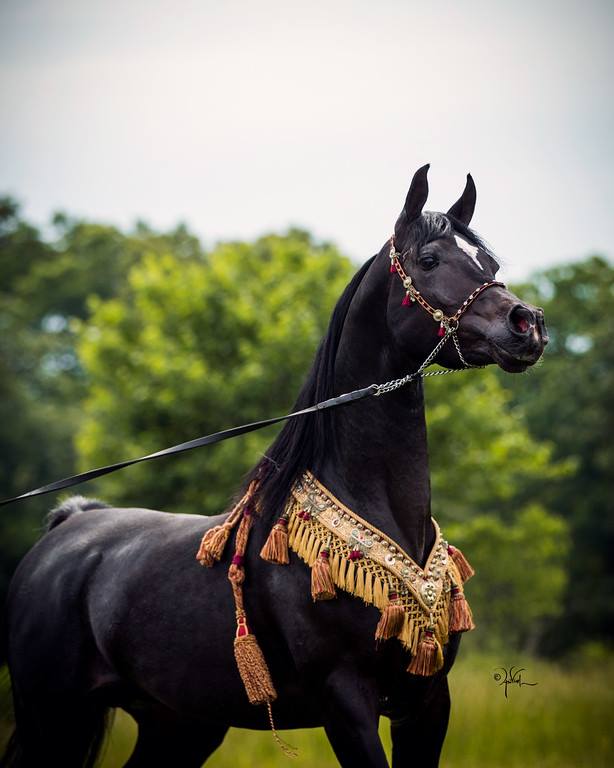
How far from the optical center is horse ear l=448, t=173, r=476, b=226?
405 cm

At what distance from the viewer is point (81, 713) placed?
4.85 metres

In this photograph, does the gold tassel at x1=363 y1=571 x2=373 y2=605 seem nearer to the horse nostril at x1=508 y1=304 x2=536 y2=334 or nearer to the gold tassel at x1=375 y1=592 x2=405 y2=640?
the gold tassel at x1=375 y1=592 x2=405 y2=640

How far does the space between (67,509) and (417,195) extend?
3090 mm

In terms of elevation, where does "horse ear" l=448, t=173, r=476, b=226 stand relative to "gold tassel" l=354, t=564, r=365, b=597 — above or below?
above

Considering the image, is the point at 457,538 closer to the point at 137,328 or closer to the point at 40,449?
the point at 137,328

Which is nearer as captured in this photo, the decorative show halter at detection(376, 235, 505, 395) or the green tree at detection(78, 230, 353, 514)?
the decorative show halter at detection(376, 235, 505, 395)

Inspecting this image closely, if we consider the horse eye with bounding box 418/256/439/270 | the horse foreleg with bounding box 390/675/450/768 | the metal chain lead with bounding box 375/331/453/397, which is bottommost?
the horse foreleg with bounding box 390/675/450/768

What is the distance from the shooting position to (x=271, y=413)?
18172 millimetres

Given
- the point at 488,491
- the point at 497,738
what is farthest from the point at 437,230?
the point at 488,491

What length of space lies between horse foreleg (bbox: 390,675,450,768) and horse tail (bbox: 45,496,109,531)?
2469 millimetres

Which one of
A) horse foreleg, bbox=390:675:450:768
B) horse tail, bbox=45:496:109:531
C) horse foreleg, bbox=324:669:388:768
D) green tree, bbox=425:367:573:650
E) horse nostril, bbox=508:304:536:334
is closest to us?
horse nostril, bbox=508:304:536:334

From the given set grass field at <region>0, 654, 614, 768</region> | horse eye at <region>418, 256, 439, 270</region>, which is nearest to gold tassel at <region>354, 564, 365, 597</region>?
horse eye at <region>418, 256, 439, 270</region>

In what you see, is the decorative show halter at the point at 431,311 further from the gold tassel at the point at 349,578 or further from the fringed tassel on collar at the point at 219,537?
the fringed tassel on collar at the point at 219,537

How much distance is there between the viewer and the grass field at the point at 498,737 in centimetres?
933
